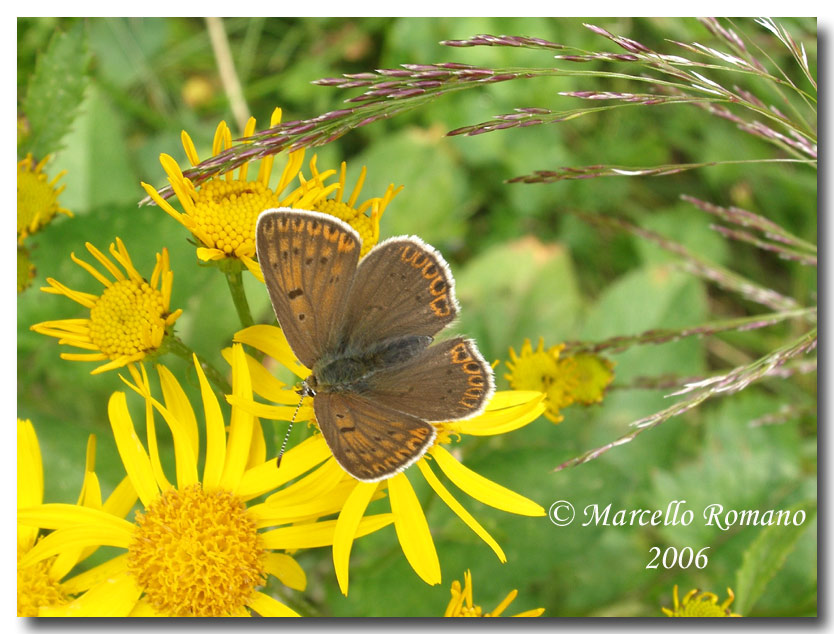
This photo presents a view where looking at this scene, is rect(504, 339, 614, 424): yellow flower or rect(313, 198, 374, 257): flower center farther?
rect(504, 339, 614, 424): yellow flower

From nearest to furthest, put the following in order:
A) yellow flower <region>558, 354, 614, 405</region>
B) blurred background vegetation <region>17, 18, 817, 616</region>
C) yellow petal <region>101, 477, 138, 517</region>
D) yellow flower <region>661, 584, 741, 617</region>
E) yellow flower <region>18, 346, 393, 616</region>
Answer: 1. yellow flower <region>18, 346, 393, 616</region>
2. yellow petal <region>101, 477, 138, 517</region>
3. yellow flower <region>661, 584, 741, 617</region>
4. yellow flower <region>558, 354, 614, 405</region>
5. blurred background vegetation <region>17, 18, 817, 616</region>

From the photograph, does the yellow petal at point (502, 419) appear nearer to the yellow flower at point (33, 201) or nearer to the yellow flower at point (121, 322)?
the yellow flower at point (121, 322)

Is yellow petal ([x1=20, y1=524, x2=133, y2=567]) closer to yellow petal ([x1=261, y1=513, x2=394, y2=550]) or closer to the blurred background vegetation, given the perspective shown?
yellow petal ([x1=261, y1=513, x2=394, y2=550])

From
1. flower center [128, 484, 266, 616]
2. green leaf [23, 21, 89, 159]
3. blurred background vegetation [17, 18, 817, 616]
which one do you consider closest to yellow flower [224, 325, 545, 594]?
flower center [128, 484, 266, 616]

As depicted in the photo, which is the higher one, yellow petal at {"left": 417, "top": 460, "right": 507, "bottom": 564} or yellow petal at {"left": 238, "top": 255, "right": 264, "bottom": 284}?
yellow petal at {"left": 238, "top": 255, "right": 264, "bottom": 284}

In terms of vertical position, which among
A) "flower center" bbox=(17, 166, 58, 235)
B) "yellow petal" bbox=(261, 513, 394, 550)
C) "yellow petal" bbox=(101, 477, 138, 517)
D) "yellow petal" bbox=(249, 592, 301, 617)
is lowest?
"yellow petal" bbox=(249, 592, 301, 617)

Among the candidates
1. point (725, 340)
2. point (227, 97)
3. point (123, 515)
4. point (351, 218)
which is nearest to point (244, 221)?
point (351, 218)
